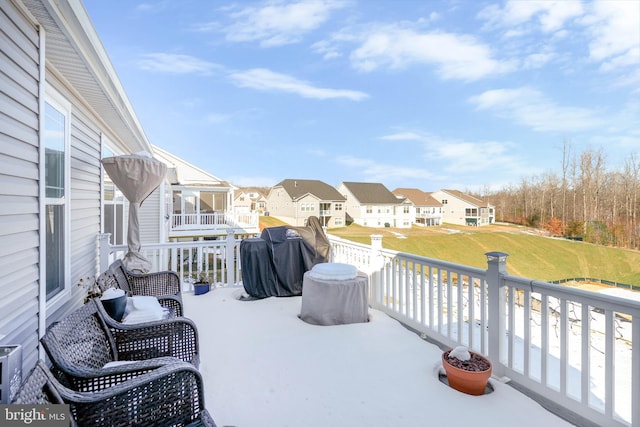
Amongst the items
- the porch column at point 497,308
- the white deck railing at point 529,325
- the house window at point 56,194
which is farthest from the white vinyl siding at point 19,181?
the porch column at point 497,308

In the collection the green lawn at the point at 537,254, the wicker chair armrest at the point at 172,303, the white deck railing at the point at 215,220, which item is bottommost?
the green lawn at the point at 537,254

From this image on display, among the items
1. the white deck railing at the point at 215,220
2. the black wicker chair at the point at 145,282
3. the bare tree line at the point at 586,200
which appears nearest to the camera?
the black wicker chair at the point at 145,282

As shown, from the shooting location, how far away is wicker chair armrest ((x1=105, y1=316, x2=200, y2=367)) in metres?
2.04

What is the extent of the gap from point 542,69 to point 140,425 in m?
23.5

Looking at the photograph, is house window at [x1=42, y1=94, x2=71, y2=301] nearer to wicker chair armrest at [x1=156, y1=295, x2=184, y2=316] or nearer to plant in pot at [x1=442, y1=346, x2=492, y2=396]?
wicker chair armrest at [x1=156, y1=295, x2=184, y2=316]

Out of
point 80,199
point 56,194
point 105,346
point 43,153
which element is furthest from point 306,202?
point 105,346

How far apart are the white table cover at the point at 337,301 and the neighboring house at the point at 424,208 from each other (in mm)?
42303

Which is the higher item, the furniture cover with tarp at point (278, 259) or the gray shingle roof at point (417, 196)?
the gray shingle roof at point (417, 196)

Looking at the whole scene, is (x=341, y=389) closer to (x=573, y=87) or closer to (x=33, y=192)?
(x=33, y=192)

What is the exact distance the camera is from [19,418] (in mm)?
964

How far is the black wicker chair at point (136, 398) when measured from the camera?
1068 mm

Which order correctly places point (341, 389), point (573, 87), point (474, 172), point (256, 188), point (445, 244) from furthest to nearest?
1. point (256, 188)
2. point (474, 172)
3. point (445, 244)
4. point (573, 87)
5. point (341, 389)

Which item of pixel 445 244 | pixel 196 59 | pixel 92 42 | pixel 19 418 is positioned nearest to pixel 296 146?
pixel 445 244

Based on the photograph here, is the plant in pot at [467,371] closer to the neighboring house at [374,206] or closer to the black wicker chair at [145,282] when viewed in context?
the black wicker chair at [145,282]
